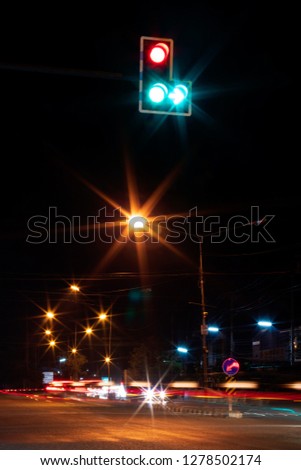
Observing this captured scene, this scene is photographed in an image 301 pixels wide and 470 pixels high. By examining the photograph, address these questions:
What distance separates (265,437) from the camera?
1423cm

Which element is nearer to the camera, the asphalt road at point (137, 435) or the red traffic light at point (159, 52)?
the red traffic light at point (159, 52)

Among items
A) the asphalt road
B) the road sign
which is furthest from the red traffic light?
the road sign

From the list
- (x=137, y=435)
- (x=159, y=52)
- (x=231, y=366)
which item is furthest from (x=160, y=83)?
(x=231, y=366)

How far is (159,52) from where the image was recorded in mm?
8883

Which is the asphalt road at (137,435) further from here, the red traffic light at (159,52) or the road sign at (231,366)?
the red traffic light at (159,52)

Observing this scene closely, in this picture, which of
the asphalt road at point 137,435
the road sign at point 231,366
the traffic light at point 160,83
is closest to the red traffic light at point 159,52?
the traffic light at point 160,83

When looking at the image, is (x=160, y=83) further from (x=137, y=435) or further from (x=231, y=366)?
(x=231, y=366)

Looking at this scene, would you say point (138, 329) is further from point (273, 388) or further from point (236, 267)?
point (273, 388)

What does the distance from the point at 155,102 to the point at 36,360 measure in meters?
97.4

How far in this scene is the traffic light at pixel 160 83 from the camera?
884 cm

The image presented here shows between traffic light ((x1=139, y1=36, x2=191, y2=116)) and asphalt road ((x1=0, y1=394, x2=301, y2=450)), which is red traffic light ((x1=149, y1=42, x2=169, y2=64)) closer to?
traffic light ((x1=139, y1=36, x2=191, y2=116))

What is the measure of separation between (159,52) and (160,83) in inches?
17.2

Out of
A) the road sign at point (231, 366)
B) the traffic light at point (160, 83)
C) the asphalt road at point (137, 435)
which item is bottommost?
the asphalt road at point (137, 435)

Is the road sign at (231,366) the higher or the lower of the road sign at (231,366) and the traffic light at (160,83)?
the lower
